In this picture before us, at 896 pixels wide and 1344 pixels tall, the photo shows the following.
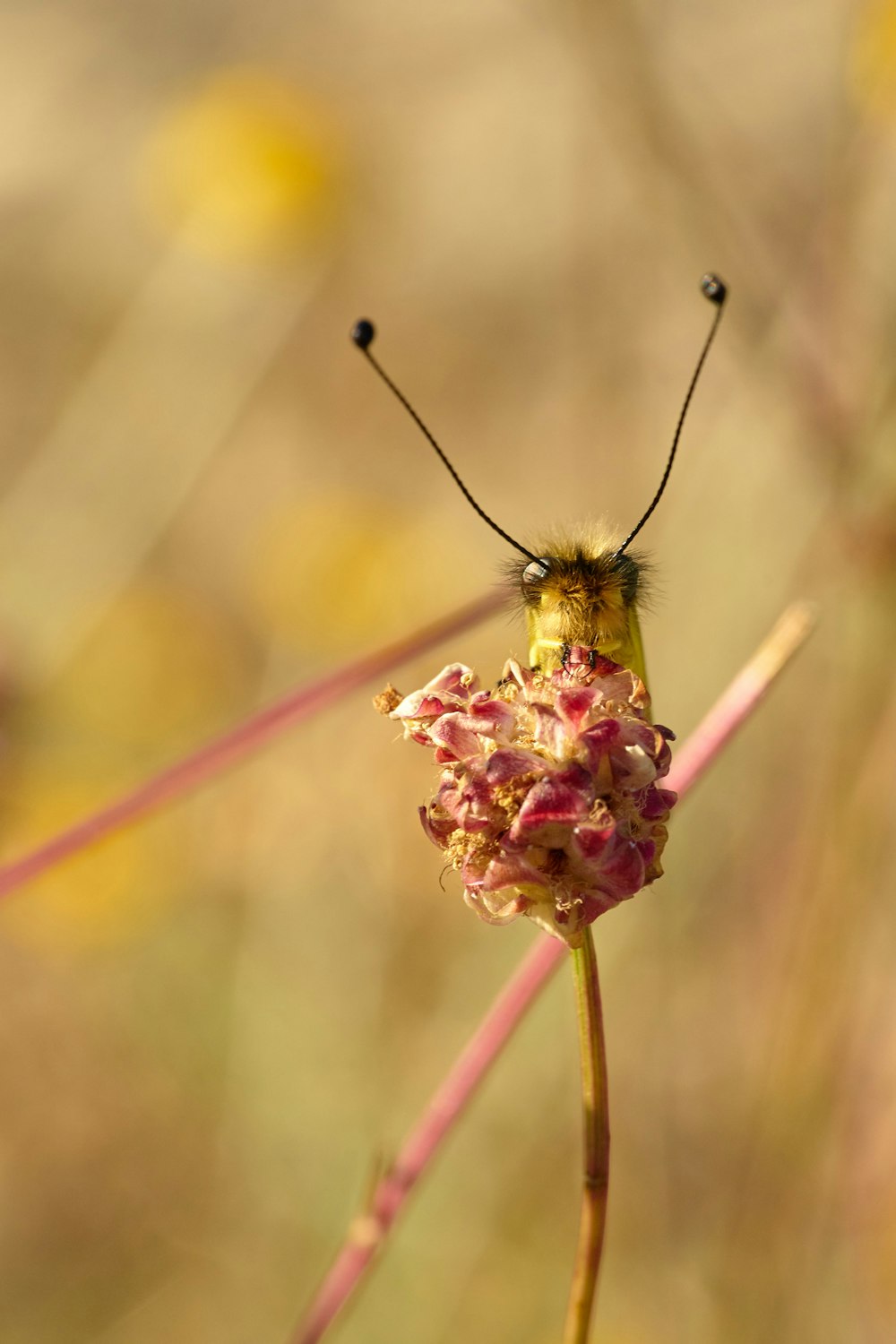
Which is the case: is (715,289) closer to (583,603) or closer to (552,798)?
(583,603)

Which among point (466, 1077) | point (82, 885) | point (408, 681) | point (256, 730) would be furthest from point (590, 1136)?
point (408, 681)

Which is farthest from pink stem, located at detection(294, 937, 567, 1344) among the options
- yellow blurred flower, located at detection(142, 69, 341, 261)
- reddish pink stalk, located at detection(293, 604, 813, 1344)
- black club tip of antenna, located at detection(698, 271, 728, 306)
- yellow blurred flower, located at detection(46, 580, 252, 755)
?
yellow blurred flower, located at detection(142, 69, 341, 261)

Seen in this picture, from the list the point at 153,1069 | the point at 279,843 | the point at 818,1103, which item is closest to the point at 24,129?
the point at 279,843

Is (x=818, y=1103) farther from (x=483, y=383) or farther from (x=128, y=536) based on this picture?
(x=483, y=383)

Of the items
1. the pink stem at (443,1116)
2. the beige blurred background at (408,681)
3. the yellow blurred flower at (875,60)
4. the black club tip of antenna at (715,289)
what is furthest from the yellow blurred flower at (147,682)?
the black club tip of antenna at (715,289)

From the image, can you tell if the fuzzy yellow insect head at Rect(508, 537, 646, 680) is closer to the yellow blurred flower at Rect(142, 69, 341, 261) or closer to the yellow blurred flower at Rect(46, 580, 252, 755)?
the yellow blurred flower at Rect(46, 580, 252, 755)
